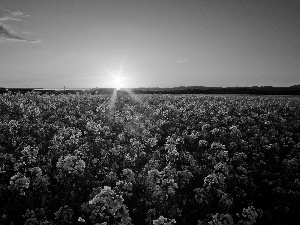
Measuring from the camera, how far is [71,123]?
530 inches

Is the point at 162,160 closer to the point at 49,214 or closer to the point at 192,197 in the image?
the point at 192,197

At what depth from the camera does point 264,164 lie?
9.69 metres

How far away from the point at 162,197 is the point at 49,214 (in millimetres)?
2828

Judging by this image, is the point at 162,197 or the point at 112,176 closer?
the point at 162,197

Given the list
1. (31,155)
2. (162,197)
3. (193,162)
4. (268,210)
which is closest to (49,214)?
(31,155)

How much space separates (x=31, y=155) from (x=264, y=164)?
300 inches

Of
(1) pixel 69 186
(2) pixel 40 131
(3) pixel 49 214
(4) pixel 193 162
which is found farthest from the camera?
(2) pixel 40 131

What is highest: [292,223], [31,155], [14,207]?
[31,155]

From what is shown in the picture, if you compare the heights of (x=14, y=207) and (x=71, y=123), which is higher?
(x=71, y=123)

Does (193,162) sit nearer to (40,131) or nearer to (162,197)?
(162,197)

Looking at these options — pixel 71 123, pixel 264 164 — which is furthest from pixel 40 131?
pixel 264 164

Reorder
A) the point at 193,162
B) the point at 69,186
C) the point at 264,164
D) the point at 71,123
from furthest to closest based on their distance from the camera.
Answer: the point at 71,123
the point at 264,164
the point at 193,162
the point at 69,186

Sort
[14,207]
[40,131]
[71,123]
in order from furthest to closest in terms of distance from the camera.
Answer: [71,123]
[40,131]
[14,207]

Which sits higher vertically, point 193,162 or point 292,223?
point 193,162
